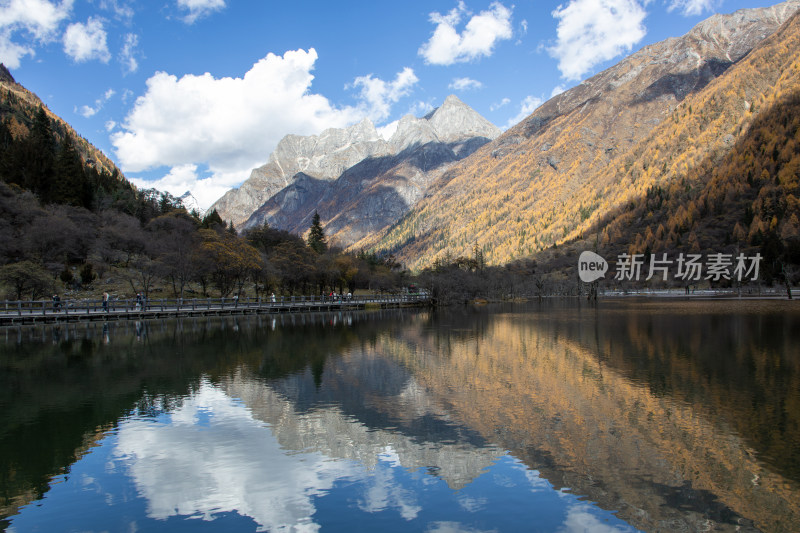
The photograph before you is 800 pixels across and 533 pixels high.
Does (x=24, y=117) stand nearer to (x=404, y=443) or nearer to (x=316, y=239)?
(x=316, y=239)

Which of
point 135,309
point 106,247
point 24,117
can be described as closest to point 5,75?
point 24,117

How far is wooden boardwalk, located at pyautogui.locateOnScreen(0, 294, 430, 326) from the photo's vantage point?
40375 mm

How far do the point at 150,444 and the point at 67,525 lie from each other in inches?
153

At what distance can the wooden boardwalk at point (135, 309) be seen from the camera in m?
40.4

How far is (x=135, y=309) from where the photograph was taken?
46.4 m

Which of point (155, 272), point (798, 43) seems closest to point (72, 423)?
point (155, 272)

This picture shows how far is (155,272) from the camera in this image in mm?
56719

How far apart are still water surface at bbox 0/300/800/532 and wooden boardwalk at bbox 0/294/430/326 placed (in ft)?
76.1

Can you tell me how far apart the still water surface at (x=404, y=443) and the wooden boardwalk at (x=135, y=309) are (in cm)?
2320

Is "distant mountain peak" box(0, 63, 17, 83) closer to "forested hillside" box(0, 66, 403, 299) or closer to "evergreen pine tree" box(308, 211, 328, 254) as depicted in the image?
"forested hillside" box(0, 66, 403, 299)

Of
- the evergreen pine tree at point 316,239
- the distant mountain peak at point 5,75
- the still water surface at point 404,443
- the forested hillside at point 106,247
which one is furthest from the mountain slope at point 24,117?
the still water surface at point 404,443

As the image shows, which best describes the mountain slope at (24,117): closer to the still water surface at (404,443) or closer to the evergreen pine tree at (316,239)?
the evergreen pine tree at (316,239)

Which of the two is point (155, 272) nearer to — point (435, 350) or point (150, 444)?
point (435, 350)

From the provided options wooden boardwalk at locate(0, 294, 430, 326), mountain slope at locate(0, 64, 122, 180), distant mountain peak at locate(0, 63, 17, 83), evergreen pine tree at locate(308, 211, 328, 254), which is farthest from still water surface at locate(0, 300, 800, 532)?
distant mountain peak at locate(0, 63, 17, 83)
